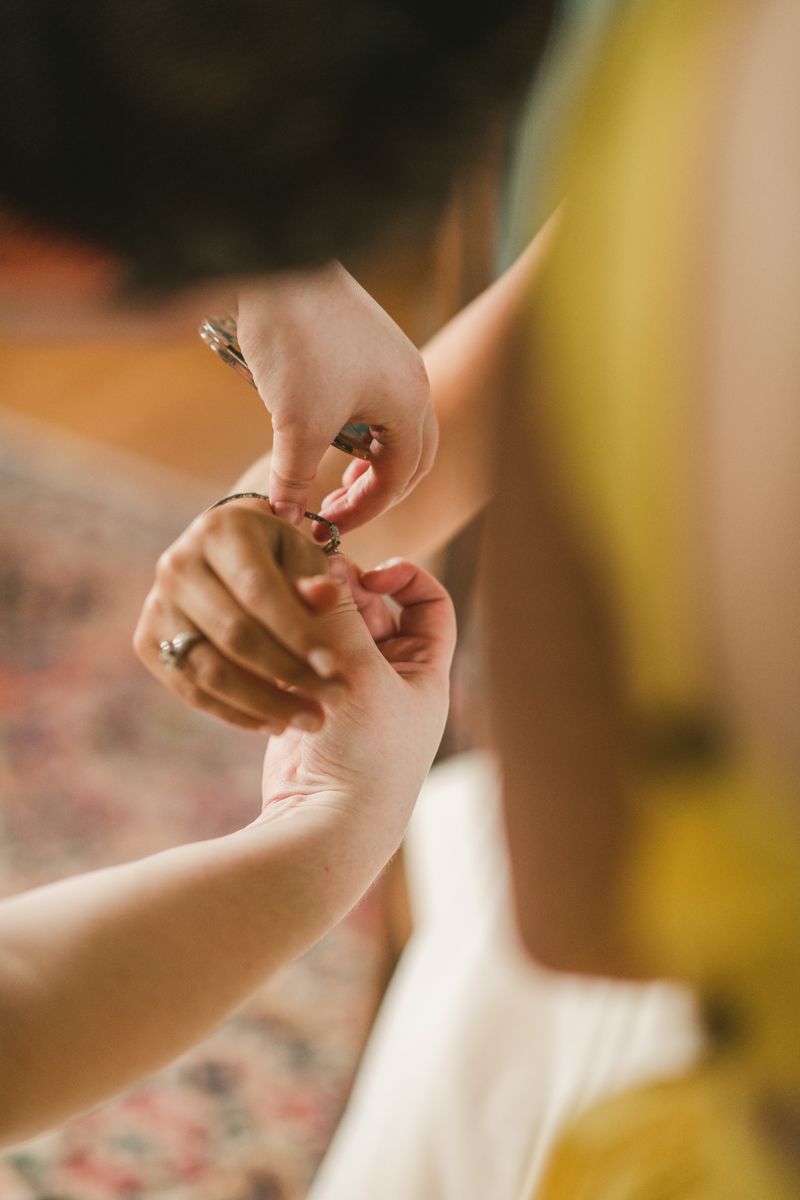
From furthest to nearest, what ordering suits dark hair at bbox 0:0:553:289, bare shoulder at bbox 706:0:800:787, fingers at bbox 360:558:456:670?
fingers at bbox 360:558:456:670 < bare shoulder at bbox 706:0:800:787 < dark hair at bbox 0:0:553:289

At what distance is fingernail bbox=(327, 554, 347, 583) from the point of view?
38 centimetres

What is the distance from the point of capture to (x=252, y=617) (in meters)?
0.29

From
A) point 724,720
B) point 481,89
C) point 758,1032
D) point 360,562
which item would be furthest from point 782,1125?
point 481,89

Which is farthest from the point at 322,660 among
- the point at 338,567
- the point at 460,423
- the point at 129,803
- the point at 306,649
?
the point at 129,803

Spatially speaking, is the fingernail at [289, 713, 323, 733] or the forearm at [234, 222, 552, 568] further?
the forearm at [234, 222, 552, 568]

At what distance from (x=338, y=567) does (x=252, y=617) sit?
0.10 m

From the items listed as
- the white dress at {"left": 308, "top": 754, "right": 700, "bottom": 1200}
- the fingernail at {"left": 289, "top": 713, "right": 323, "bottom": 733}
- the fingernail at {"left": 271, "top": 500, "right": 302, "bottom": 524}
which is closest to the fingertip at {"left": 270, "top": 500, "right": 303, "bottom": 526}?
the fingernail at {"left": 271, "top": 500, "right": 302, "bottom": 524}

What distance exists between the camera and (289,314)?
332 mm

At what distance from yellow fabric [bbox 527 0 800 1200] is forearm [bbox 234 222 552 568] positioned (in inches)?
Result: 1.2

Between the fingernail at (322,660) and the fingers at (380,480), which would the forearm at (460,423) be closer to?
the fingers at (380,480)

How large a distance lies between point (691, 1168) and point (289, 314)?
18.0 inches

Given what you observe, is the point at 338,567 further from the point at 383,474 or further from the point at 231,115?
the point at 231,115

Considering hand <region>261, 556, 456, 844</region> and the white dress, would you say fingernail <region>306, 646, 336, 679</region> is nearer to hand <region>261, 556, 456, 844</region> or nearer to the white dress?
hand <region>261, 556, 456, 844</region>

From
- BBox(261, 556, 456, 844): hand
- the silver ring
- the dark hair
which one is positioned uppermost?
the dark hair
